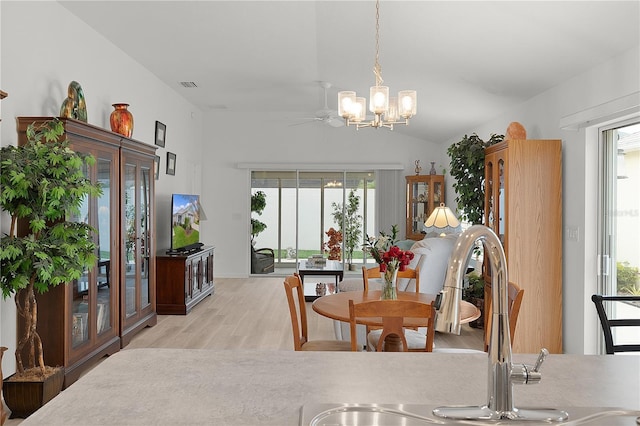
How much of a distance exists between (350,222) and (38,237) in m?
6.89

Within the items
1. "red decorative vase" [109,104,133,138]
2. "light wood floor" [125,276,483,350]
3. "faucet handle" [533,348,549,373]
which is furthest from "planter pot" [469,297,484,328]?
"faucet handle" [533,348,549,373]

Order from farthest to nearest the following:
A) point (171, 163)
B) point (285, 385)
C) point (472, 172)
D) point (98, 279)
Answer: point (171, 163), point (472, 172), point (98, 279), point (285, 385)

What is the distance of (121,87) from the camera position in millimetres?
5734

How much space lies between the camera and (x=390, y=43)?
4973 mm

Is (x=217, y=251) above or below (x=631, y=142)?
below

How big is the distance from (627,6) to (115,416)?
11.4 ft

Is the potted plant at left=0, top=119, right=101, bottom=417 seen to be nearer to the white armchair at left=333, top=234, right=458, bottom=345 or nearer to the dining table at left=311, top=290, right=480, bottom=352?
the dining table at left=311, top=290, right=480, bottom=352

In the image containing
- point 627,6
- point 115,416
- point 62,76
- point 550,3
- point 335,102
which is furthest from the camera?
point 335,102

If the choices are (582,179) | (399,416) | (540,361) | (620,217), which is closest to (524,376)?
(540,361)

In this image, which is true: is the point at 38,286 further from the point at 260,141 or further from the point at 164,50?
the point at 260,141

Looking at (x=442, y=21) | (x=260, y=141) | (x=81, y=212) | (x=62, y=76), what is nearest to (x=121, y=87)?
(x=62, y=76)

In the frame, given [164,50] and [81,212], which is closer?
[81,212]

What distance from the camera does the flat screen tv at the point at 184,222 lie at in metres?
6.85

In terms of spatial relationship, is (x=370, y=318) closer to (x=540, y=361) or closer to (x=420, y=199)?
(x=540, y=361)
